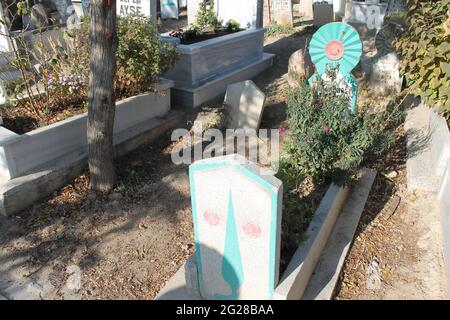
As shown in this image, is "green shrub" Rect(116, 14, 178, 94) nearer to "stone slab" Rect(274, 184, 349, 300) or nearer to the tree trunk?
the tree trunk

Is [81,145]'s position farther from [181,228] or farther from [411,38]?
[411,38]

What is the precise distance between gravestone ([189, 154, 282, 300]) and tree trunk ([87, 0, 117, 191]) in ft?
5.70

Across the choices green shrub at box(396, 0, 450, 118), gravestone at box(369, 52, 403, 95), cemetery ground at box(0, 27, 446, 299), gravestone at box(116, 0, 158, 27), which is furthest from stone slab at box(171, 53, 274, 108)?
green shrub at box(396, 0, 450, 118)

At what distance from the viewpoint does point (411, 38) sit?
4.80 meters

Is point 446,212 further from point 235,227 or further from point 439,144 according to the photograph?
point 235,227

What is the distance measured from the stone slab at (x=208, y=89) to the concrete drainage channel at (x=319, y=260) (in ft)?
9.21

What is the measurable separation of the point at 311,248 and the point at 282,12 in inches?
357

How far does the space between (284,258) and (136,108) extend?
9.58 feet

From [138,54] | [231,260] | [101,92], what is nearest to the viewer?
[231,260]

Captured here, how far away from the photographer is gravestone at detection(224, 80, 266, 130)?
5121mm

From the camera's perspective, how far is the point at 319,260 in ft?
10.3

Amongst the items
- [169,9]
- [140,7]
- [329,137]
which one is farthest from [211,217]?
[169,9]

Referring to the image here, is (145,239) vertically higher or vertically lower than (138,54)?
lower
